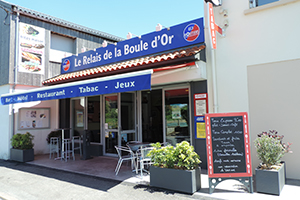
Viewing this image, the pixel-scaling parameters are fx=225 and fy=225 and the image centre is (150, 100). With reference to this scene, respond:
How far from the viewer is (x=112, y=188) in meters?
5.41

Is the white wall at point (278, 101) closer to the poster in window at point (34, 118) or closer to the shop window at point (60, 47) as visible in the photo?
the poster in window at point (34, 118)

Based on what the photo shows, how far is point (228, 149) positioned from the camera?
15.8 ft

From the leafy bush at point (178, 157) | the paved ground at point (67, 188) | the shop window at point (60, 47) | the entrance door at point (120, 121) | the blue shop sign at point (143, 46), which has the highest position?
the shop window at point (60, 47)

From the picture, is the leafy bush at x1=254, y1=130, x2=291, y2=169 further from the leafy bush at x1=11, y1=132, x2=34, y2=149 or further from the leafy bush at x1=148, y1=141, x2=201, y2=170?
the leafy bush at x1=11, y1=132, x2=34, y2=149

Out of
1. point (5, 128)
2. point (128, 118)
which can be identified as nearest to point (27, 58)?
point (5, 128)

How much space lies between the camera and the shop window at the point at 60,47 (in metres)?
11.2

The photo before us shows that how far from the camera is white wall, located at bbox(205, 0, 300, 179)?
18.3ft

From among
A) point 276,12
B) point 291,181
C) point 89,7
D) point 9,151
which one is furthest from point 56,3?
point 291,181

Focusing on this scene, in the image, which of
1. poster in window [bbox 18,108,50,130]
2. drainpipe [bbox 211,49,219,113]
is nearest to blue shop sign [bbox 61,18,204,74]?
drainpipe [bbox 211,49,219,113]

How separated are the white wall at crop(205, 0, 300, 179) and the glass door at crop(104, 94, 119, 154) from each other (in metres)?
4.00

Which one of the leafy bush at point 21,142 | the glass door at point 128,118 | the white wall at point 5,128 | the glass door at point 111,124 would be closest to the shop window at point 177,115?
the glass door at point 128,118

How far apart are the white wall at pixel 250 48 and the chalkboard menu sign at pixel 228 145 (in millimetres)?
1419

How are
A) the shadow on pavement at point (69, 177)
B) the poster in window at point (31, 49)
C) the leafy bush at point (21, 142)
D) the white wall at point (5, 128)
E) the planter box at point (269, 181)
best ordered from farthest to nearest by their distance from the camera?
1. the poster in window at point (31, 49)
2. the white wall at point (5, 128)
3. the leafy bush at point (21, 142)
4. the shadow on pavement at point (69, 177)
5. the planter box at point (269, 181)

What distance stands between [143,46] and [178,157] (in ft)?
15.6
